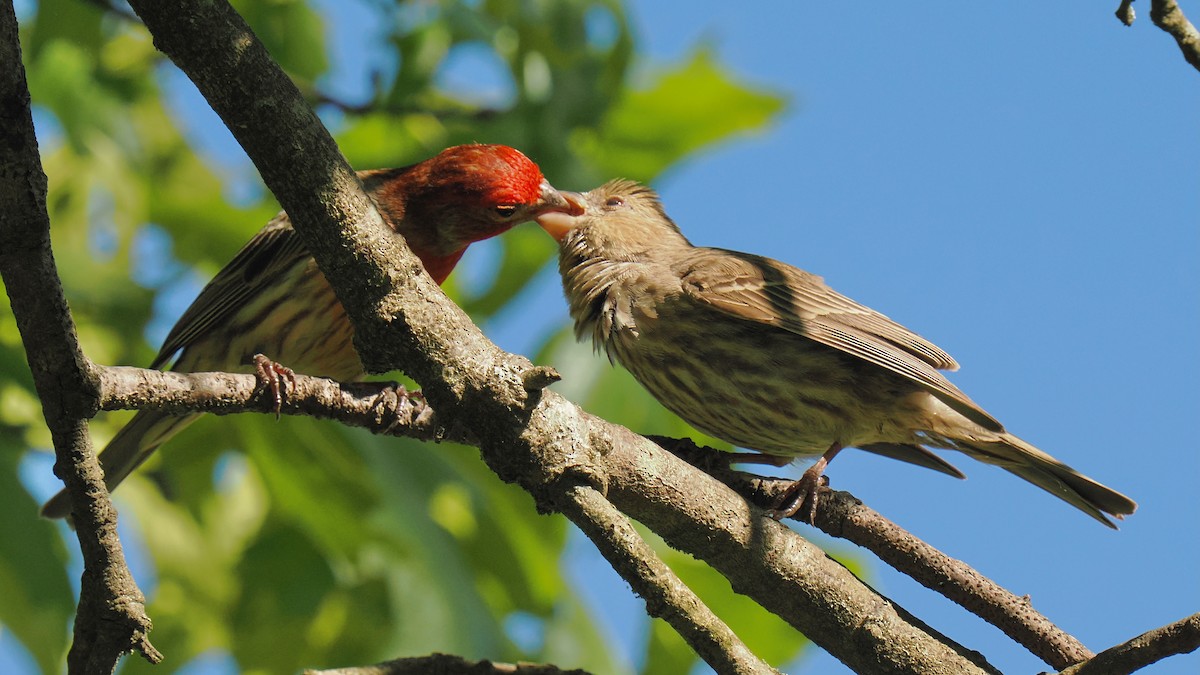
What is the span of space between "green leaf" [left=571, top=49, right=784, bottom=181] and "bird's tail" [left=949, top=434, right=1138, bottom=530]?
2.95 meters

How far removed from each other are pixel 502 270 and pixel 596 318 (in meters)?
1.41

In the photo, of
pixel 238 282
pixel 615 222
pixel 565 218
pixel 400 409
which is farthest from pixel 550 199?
pixel 400 409

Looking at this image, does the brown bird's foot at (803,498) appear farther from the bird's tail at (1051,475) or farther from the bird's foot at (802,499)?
the bird's tail at (1051,475)

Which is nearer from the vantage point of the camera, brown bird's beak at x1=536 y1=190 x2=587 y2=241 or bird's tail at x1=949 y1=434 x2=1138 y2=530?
bird's tail at x1=949 y1=434 x2=1138 y2=530

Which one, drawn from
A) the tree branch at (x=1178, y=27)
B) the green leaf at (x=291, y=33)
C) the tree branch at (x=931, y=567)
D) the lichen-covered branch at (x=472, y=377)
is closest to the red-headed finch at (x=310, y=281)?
the green leaf at (x=291, y=33)

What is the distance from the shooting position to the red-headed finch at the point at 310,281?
17.4 feet

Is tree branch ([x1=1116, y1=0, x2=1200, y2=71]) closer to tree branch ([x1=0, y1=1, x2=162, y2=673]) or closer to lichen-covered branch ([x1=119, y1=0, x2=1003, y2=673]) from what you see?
lichen-covered branch ([x1=119, y1=0, x2=1003, y2=673])

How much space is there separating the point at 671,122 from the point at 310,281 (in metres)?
3.19

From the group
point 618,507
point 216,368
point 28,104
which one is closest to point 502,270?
point 216,368

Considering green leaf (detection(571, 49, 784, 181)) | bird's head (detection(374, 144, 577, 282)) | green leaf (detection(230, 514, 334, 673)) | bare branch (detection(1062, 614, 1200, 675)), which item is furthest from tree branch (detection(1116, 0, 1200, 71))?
green leaf (detection(571, 49, 784, 181))

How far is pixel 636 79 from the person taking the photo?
25.8 ft

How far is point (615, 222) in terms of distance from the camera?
6.36 metres

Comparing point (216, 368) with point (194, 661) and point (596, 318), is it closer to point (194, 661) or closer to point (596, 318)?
point (596, 318)

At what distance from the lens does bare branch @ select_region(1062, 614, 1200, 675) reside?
282cm
